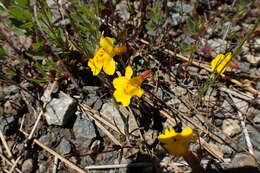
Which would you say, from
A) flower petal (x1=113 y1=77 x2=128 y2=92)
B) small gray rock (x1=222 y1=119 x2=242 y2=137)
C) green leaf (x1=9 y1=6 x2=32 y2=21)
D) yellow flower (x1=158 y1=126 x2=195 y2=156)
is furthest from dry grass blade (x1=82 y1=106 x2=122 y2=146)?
green leaf (x1=9 y1=6 x2=32 y2=21)

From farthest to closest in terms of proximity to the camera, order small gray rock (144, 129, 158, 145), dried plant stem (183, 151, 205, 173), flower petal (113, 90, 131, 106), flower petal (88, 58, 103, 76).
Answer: small gray rock (144, 129, 158, 145), flower petal (88, 58, 103, 76), flower petal (113, 90, 131, 106), dried plant stem (183, 151, 205, 173)

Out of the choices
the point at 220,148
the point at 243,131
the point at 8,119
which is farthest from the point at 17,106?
the point at 243,131

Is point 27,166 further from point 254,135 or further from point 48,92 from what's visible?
point 254,135

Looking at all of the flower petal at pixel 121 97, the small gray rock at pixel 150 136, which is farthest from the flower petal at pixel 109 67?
the small gray rock at pixel 150 136

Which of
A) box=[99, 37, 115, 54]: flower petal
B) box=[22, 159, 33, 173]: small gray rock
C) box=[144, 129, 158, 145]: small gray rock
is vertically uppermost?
box=[99, 37, 115, 54]: flower petal

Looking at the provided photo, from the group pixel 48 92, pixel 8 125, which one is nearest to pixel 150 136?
pixel 48 92

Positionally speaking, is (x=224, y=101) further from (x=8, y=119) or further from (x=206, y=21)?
(x=8, y=119)

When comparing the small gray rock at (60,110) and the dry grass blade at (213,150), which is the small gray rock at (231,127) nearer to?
the dry grass blade at (213,150)

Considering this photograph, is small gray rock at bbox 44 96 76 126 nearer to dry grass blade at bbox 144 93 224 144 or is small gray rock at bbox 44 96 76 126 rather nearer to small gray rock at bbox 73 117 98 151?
small gray rock at bbox 73 117 98 151
